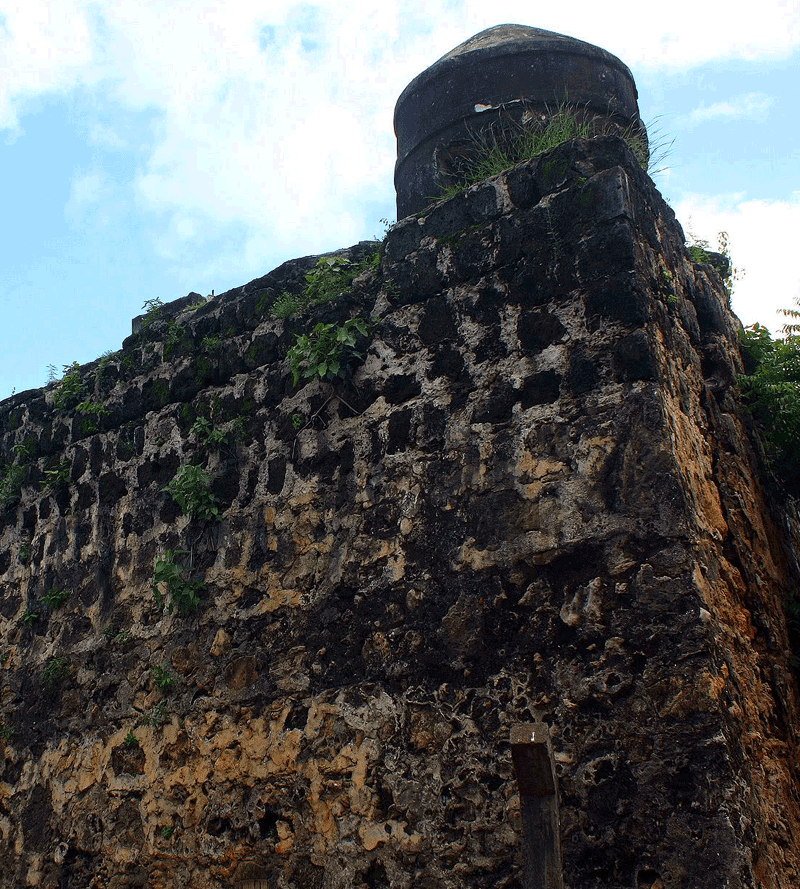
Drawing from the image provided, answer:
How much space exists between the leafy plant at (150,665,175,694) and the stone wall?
16 millimetres

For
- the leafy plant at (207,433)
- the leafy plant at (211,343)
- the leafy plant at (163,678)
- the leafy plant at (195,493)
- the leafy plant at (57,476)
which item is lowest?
the leafy plant at (163,678)

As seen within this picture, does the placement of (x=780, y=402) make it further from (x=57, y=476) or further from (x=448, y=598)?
(x=57, y=476)

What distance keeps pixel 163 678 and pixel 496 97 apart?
3.78 m

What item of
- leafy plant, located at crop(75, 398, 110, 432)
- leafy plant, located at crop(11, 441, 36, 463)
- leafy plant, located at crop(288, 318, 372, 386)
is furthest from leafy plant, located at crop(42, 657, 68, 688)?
leafy plant, located at crop(288, 318, 372, 386)

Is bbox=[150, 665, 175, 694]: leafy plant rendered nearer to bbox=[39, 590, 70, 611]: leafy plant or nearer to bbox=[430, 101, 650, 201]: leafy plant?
bbox=[39, 590, 70, 611]: leafy plant

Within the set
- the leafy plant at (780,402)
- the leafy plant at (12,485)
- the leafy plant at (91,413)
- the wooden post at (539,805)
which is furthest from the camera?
the leafy plant at (12,485)

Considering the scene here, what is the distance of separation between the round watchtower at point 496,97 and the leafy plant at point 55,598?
118 inches

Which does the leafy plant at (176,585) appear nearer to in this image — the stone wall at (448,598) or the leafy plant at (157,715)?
the stone wall at (448,598)

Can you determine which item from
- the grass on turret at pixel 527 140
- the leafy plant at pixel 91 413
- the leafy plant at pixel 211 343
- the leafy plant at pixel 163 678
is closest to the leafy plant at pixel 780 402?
the grass on turret at pixel 527 140

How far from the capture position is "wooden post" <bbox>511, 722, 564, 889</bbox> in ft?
9.04

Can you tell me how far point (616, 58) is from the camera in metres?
6.20

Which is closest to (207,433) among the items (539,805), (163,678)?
(163,678)

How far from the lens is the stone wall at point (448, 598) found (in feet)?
11.7

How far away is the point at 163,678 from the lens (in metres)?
4.93
